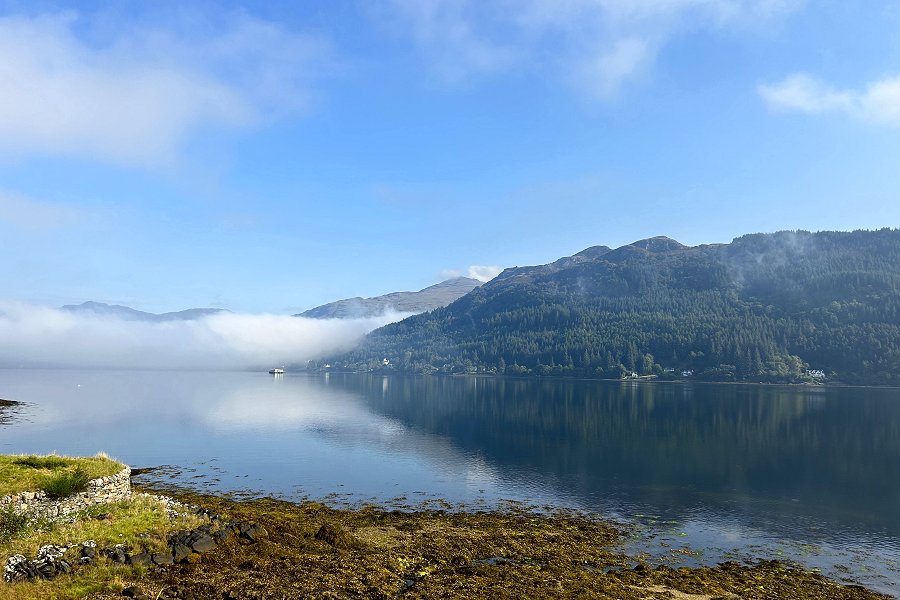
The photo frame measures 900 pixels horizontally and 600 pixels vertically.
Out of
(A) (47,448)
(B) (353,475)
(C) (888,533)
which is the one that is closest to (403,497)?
(B) (353,475)

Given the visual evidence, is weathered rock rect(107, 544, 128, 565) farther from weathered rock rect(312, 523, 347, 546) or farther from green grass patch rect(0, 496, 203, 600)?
weathered rock rect(312, 523, 347, 546)

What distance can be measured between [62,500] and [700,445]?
103 m

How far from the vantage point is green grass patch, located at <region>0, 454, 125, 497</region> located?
144 feet

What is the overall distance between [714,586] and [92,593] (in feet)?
121

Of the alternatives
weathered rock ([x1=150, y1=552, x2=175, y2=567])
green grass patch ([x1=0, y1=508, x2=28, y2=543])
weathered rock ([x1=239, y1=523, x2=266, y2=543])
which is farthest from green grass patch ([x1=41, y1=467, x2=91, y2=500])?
weathered rock ([x1=150, y1=552, x2=175, y2=567])

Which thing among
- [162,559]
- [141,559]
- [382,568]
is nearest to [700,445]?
[382,568]

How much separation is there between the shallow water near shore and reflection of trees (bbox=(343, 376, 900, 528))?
0.53 metres

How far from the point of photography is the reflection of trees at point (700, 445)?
73.2 m

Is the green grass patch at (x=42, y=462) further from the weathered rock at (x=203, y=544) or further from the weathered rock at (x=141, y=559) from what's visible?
the weathered rock at (x=141, y=559)

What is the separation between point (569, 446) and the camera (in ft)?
346

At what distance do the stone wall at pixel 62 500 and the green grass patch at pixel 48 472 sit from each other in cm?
109

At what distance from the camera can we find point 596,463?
88250 mm

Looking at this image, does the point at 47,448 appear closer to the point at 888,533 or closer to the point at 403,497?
the point at 403,497

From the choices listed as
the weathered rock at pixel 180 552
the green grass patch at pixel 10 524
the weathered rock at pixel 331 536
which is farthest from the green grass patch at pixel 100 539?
the weathered rock at pixel 331 536
